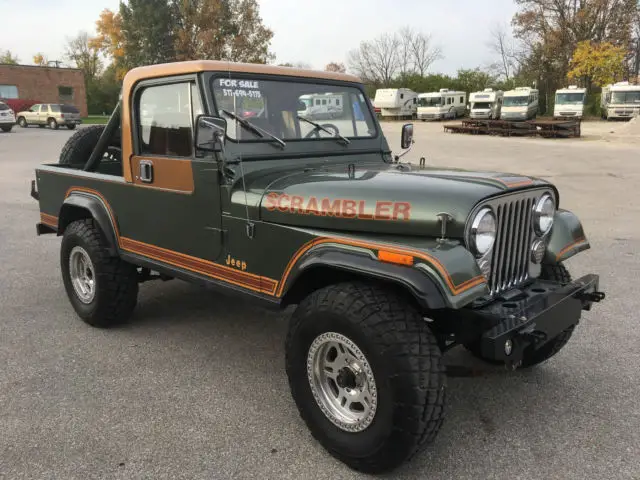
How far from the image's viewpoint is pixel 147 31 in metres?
53.6

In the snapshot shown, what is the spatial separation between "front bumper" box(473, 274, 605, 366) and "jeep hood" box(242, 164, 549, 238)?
1.53 ft

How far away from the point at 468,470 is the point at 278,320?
89.9 inches

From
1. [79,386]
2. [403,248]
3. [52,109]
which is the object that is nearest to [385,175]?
[403,248]

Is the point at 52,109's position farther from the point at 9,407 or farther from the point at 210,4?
the point at 9,407

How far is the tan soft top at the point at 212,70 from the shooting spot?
3.54m

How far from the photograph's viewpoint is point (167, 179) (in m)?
3.69

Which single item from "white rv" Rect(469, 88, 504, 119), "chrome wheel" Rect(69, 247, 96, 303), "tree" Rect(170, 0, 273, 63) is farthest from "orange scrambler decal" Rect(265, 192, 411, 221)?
"tree" Rect(170, 0, 273, 63)

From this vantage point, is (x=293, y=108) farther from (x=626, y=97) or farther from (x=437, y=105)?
(x=437, y=105)

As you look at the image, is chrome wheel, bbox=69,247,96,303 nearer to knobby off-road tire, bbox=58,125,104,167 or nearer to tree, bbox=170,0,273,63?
knobby off-road tire, bbox=58,125,104,167

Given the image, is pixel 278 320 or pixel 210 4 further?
pixel 210 4

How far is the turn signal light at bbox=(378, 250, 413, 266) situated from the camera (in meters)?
2.49

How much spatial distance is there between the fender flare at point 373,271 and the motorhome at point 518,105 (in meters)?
37.8

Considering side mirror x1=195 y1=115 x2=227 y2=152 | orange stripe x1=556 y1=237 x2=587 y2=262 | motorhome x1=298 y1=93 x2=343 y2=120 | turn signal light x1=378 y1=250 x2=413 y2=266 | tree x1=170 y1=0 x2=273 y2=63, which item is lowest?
orange stripe x1=556 y1=237 x2=587 y2=262

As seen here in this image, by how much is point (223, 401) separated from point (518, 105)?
38.7m
